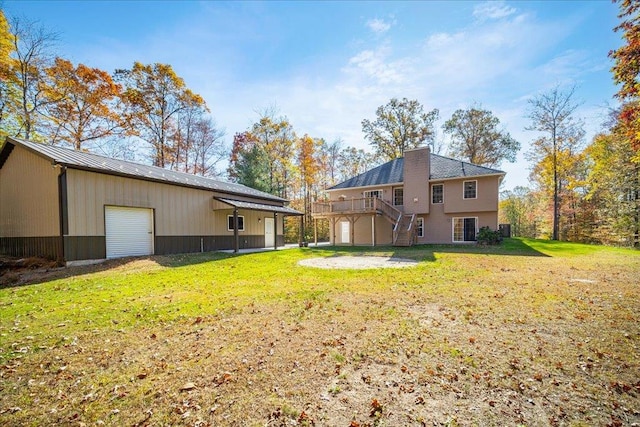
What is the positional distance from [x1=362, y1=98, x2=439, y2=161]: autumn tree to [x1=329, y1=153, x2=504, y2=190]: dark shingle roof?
8917 millimetres

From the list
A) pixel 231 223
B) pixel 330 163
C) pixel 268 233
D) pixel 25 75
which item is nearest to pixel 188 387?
pixel 231 223

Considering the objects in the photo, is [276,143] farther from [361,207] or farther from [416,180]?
[416,180]

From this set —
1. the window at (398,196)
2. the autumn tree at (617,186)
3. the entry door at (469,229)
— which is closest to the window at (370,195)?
the window at (398,196)

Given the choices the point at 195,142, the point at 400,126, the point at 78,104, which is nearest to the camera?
the point at 78,104

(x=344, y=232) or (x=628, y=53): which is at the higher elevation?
(x=628, y=53)

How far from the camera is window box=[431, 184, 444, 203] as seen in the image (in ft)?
67.3

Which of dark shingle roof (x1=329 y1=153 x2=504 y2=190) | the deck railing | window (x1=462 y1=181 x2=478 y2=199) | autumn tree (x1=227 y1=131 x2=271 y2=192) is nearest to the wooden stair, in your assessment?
the deck railing

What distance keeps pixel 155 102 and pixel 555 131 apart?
3426 cm

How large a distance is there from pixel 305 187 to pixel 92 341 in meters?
30.9

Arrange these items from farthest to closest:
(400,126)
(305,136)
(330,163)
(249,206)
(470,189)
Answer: (330,163) → (305,136) → (400,126) → (470,189) → (249,206)

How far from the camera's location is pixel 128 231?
12766 mm

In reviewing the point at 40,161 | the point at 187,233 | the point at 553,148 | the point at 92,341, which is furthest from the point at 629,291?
the point at 553,148

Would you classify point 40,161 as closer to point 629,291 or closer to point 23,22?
point 23,22

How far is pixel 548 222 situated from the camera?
29547mm
